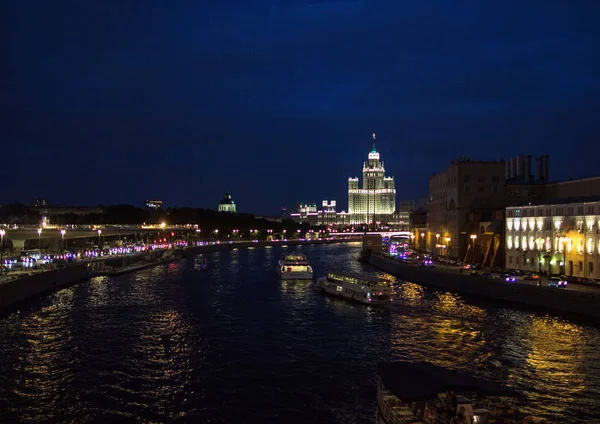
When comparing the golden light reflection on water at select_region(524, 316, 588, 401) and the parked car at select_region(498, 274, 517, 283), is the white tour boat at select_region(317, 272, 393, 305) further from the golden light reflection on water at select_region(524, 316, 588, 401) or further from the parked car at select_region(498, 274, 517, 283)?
the golden light reflection on water at select_region(524, 316, 588, 401)

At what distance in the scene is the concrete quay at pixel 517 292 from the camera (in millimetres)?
34188

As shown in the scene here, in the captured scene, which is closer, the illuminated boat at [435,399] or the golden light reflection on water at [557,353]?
the illuminated boat at [435,399]

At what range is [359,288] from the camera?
1751 inches

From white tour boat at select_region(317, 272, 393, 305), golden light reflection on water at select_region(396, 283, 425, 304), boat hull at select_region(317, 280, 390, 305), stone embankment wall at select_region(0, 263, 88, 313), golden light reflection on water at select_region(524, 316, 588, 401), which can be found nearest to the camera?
golden light reflection on water at select_region(524, 316, 588, 401)

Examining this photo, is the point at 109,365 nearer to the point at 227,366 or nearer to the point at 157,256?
the point at 227,366

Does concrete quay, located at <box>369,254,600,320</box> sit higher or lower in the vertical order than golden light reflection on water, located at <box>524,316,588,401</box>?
higher

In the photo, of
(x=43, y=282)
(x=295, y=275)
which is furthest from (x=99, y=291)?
(x=295, y=275)

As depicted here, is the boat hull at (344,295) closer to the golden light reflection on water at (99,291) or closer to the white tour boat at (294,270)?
the white tour boat at (294,270)

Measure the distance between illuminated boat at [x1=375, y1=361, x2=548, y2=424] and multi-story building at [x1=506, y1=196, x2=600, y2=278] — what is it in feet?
96.7

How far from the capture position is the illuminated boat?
14.7 metres

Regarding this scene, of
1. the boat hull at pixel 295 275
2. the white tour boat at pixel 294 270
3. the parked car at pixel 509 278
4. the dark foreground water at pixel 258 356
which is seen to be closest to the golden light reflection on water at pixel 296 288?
the boat hull at pixel 295 275

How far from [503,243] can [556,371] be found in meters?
34.1

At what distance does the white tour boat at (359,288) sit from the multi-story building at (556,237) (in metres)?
14.0

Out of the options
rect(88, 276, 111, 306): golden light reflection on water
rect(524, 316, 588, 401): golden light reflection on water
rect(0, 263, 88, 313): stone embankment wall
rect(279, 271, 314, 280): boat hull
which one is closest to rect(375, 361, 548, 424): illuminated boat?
rect(524, 316, 588, 401): golden light reflection on water
